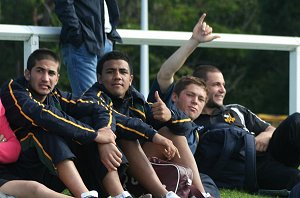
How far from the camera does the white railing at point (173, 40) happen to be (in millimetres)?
6641

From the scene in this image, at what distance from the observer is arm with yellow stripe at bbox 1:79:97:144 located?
5.19m

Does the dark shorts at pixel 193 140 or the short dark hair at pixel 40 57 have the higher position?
the short dark hair at pixel 40 57

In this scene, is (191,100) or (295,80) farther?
(295,80)

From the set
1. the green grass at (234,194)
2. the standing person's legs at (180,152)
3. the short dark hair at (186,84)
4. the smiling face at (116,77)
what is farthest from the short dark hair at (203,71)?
the standing person's legs at (180,152)

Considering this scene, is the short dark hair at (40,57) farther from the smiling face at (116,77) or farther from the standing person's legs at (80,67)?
A: the standing person's legs at (80,67)

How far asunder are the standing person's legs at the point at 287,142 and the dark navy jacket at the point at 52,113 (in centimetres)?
149

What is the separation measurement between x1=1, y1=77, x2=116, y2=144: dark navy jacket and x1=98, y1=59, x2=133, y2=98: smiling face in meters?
0.29

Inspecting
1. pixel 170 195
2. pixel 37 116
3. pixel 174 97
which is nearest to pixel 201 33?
pixel 174 97

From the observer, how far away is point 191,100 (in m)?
6.36

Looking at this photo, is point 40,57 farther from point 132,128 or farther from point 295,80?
point 295,80

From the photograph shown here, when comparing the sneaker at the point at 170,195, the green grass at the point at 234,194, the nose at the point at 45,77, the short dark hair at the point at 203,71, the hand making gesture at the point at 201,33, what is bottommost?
the green grass at the point at 234,194

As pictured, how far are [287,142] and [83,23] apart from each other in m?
1.81

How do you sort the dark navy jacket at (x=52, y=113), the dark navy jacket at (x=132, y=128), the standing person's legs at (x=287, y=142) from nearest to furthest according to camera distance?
1. the dark navy jacket at (x=52, y=113)
2. the dark navy jacket at (x=132, y=128)
3. the standing person's legs at (x=287, y=142)

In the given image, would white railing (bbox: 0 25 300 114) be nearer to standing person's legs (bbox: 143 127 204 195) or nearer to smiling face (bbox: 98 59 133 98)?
smiling face (bbox: 98 59 133 98)
